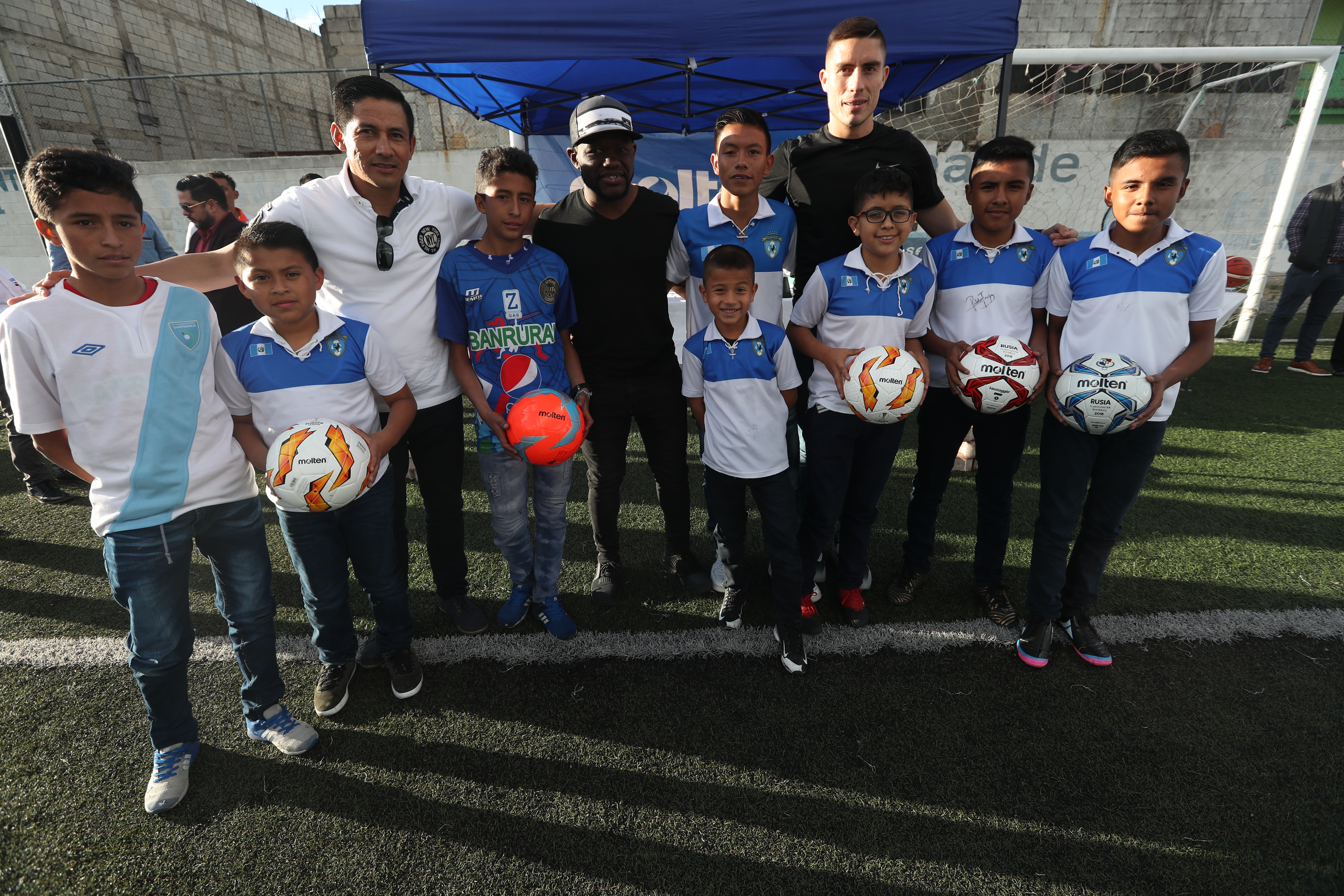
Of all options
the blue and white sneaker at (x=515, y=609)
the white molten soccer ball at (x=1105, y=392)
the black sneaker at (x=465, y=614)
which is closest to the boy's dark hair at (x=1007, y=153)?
the white molten soccer ball at (x=1105, y=392)

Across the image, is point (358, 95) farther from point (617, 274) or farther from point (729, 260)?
point (729, 260)

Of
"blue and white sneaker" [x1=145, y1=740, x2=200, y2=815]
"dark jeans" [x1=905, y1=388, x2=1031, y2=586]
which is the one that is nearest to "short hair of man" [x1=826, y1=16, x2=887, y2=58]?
"dark jeans" [x1=905, y1=388, x2=1031, y2=586]

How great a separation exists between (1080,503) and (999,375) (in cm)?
65

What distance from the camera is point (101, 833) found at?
6.38ft

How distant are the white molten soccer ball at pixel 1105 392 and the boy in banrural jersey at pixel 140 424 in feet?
10.1

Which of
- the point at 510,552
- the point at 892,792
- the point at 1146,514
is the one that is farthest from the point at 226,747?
the point at 1146,514

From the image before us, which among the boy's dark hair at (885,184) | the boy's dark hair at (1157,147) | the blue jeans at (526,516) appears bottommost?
the blue jeans at (526,516)

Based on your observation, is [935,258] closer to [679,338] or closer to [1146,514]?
[1146,514]

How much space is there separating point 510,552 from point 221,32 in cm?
2202

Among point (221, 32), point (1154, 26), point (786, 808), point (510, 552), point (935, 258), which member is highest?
point (221, 32)

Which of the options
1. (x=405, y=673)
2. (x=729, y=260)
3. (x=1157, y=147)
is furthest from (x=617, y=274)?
(x=1157, y=147)

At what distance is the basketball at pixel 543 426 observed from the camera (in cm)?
238

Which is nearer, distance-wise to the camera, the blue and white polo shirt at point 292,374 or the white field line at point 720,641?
the blue and white polo shirt at point 292,374

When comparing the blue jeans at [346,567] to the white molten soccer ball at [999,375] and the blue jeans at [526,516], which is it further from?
the white molten soccer ball at [999,375]
